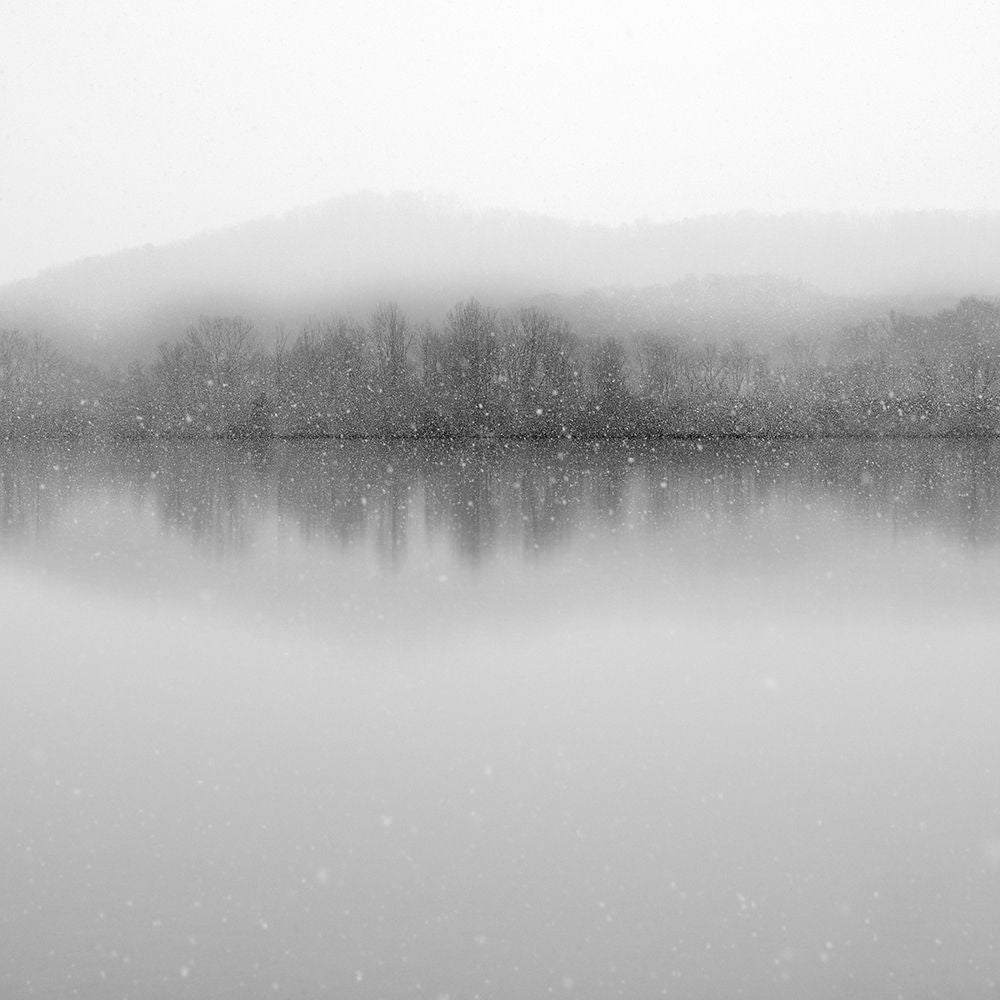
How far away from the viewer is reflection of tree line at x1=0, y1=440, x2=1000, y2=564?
57.3 feet

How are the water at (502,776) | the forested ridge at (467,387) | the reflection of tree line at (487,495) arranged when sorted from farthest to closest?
the forested ridge at (467,387) → the reflection of tree line at (487,495) → the water at (502,776)

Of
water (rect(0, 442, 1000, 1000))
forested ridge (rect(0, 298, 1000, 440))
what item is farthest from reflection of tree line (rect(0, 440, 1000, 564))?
forested ridge (rect(0, 298, 1000, 440))

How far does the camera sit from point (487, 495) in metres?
25.3

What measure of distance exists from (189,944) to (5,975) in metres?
0.63

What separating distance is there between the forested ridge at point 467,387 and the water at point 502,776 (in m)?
70.3

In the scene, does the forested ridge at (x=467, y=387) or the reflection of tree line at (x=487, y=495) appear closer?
the reflection of tree line at (x=487, y=495)

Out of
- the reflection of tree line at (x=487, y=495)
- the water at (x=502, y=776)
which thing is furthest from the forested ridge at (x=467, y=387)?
the water at (x=502, y=776)

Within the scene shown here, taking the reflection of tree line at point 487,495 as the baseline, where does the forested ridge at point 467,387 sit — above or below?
above

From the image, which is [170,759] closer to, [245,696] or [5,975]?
[245,696]

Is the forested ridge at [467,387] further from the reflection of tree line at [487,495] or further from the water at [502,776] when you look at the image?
the water at [502,776]

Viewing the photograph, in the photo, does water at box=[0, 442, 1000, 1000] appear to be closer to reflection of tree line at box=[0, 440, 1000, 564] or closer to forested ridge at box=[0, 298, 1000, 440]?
reflection of tree line at box=[0, 440, 1000, 564]

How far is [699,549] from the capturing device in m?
14.9

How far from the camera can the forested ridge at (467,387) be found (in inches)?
3295

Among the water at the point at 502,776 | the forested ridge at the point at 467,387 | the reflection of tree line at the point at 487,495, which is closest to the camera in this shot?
the water at the point at 502,776
